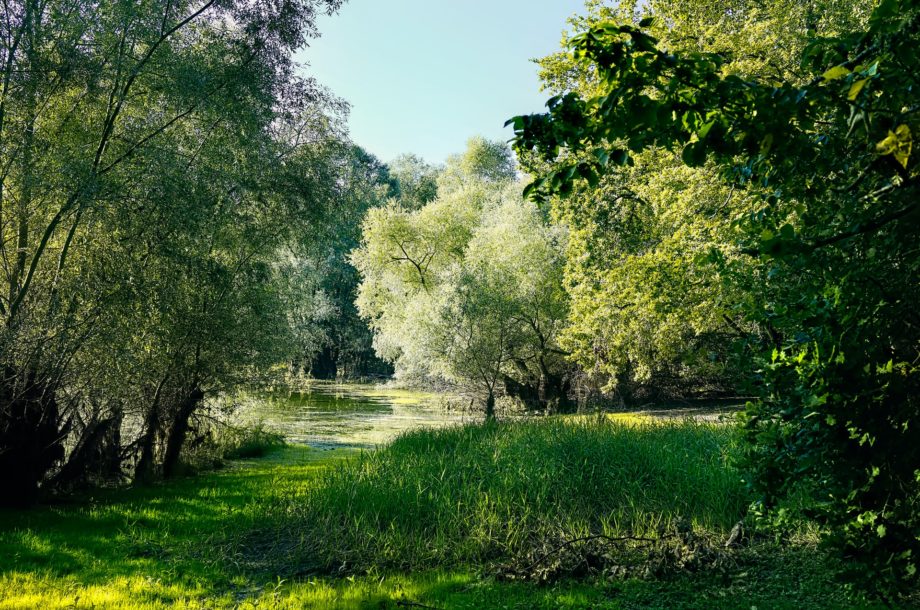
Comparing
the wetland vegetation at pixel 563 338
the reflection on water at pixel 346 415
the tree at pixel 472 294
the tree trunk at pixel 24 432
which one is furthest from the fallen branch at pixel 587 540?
the tree at pixel 472 294

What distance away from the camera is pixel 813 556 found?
568 centimetres

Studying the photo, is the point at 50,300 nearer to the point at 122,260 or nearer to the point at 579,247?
the point at 122,260

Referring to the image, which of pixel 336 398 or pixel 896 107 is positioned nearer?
pixel 896 107

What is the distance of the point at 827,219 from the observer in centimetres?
331

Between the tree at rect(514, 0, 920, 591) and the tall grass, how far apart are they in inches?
91.1

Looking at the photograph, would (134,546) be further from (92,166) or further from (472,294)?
(472,294)

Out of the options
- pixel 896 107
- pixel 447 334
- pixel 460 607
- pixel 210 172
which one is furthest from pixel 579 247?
pixel 896 107

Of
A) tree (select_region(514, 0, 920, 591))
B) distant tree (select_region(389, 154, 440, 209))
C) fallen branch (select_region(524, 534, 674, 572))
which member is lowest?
fallen branch (select_region(524, 534, 674, 572))

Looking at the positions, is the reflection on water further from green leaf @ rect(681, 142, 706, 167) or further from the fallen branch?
green leaf @ rect(681, 142, 706, 167)

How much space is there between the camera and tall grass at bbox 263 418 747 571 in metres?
6.44

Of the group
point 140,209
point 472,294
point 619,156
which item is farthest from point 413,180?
point 619,156

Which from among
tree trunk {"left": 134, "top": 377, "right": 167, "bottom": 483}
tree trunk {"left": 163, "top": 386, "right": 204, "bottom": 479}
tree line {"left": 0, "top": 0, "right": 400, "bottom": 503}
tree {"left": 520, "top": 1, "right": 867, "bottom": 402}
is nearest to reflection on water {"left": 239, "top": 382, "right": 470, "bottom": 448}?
tree trunk {"left": 163, "top": 386, "right": 204, "bottom": 479}

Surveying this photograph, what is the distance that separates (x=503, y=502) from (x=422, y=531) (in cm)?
101

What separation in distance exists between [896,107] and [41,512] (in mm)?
11207
